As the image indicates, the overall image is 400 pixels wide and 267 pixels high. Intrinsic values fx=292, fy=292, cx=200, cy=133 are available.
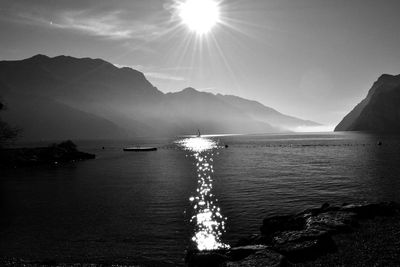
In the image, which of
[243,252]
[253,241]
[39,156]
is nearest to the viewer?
[243,252]

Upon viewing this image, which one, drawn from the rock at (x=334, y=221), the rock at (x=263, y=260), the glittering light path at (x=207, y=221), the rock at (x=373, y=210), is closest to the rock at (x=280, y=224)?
the rock at (x=334, y=221)

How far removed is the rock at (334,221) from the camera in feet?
68.7

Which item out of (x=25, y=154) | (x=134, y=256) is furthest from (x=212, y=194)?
(x=25, y=154)

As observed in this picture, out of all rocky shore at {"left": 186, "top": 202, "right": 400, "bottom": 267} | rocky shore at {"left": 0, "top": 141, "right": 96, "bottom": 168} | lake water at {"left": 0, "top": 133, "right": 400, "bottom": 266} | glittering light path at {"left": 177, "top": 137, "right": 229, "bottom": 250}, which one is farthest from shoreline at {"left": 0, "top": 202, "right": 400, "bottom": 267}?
rocky shore at {"left": 0, "top": 141, "right": 96, "bottom": 168}

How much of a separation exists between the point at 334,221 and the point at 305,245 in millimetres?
5781

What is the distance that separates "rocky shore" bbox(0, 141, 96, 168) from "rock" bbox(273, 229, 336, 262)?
4251 inches

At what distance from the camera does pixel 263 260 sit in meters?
16.6

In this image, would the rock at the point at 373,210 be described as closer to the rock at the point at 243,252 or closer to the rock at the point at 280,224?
the rock at the point at 280,224

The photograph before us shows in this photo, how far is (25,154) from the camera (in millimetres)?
113750

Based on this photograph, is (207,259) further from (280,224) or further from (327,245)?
(280,224)

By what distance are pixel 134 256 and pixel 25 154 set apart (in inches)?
4382

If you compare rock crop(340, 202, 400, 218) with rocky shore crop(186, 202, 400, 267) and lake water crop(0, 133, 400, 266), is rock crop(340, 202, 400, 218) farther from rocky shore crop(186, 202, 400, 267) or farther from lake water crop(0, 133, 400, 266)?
lake water crop(0, 133, 400, 266)

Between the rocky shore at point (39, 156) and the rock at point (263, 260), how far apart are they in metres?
108

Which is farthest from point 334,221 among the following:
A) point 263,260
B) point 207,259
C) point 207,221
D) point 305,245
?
point 207,221
